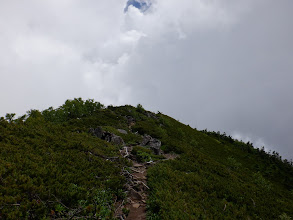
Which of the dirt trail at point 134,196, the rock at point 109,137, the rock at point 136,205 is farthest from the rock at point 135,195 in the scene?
the rock at point 109,137

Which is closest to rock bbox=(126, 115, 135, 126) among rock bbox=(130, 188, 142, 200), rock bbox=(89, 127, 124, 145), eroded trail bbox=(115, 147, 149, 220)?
rock bbox=(89, 127, 124, 145)

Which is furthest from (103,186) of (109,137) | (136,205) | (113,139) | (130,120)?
(130,120)

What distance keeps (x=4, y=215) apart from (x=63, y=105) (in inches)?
1543

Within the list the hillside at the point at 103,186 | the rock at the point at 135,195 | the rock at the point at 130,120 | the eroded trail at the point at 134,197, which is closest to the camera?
the hillside at the point at 103,186

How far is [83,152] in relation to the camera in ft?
36.8

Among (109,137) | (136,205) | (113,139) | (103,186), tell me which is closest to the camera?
(136,205)

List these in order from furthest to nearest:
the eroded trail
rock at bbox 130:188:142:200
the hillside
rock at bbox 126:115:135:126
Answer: rock at bbox 126:115:135:126, rock at bbox 130:188:142:200, the eroded trail, the hillside

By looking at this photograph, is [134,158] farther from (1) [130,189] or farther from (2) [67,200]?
(2) [67,200]

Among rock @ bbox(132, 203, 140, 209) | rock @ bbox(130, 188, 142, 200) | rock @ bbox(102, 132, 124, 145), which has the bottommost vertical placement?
rock @ bbox(132, 203, 140, 209)

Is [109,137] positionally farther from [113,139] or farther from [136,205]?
[136,205]

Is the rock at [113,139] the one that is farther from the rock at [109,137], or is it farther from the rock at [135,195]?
the rock at [135,195]

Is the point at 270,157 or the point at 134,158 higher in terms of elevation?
the point at 270,157

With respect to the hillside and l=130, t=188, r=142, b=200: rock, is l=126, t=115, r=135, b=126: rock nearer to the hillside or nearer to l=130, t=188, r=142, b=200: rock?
the hillside

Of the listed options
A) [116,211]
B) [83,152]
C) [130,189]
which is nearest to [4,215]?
[116,211]
